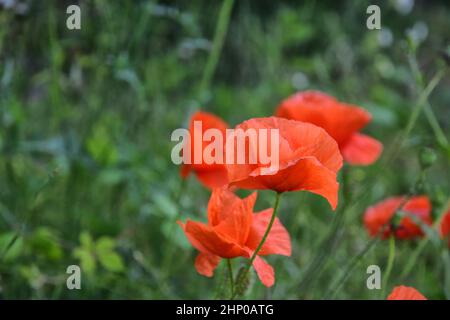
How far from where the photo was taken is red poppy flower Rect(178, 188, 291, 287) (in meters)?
0.61

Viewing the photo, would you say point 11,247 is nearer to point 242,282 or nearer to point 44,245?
point 44,245

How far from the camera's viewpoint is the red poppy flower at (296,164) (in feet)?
1.93

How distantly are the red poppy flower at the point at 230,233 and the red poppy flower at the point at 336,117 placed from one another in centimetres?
21

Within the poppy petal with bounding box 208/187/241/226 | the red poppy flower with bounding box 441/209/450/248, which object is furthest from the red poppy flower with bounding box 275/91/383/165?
the poppy petal with bounding box 208/187/241/226

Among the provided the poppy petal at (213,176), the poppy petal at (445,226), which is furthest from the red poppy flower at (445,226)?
the poppy petal at (213,176)

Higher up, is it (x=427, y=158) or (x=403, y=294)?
(x=427, y=158)

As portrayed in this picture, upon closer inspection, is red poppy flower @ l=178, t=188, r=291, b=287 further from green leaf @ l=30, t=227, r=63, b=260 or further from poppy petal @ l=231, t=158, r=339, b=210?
green leaf @ l=30, t=227, r=63, b=260

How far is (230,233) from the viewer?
24.4 inches

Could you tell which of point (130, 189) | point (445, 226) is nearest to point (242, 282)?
point (445, 226)

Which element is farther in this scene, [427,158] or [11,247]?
[11,247]

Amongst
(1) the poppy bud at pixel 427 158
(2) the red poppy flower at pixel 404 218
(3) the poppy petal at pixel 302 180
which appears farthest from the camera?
(2) the red poppy flower at pixel 404 218

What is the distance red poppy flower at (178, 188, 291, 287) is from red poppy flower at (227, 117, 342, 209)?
26 mm

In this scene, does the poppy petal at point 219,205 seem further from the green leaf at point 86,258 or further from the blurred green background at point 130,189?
the green leaf at point 86,258

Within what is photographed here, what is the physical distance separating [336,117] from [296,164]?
0.32 meters
